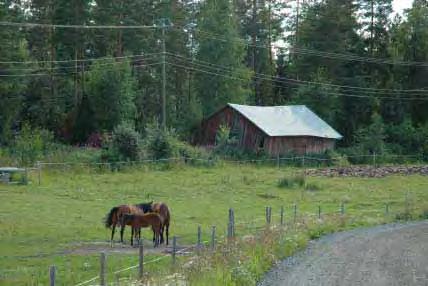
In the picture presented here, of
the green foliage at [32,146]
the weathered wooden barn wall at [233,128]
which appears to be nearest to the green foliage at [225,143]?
the weathered wooden barn wall at [233,128]

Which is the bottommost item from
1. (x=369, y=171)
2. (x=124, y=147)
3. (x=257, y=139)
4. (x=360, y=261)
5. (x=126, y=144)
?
(x=360, y=261)

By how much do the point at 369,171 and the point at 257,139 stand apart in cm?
1219

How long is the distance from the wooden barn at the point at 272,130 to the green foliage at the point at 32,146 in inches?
593

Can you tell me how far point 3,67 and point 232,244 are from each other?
142 feet

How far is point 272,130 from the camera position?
5856cm

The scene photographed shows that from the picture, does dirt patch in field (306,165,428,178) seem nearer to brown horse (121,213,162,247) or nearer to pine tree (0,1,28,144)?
pine tree (0,1,28,144)

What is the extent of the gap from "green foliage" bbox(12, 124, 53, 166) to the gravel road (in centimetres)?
2431

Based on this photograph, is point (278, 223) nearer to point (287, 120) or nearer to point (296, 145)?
point (296, 145)

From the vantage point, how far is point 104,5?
6719 centimetres

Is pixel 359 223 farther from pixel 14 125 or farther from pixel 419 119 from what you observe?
pixel 419 119

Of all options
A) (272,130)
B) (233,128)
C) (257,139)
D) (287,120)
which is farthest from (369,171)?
(233,128)

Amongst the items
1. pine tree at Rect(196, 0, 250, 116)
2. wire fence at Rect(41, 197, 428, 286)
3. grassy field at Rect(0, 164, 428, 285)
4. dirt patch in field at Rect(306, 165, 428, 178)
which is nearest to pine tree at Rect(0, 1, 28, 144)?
grassy field at Rect(0, 164, 428, 285)

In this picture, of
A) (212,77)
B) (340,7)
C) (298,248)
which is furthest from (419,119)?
(298,248)

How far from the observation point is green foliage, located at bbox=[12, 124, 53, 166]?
44.4 meters
